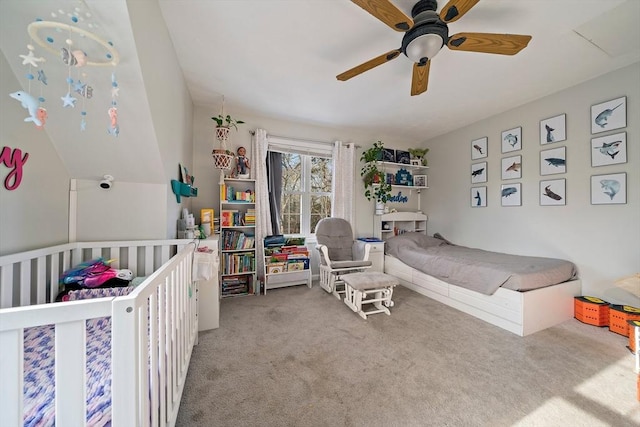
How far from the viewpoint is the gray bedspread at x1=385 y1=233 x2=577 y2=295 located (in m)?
2.08

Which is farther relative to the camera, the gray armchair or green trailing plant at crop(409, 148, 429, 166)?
green trailing plant at crop(409, 148, 429, 166)

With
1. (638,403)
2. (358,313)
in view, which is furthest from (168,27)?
(638,403)

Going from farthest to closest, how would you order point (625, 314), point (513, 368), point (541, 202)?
point (541, 202), point (625, 314), point (513, 368)

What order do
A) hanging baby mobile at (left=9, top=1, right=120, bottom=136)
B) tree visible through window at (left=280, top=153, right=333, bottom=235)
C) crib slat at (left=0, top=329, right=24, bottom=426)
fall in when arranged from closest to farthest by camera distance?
crib slat at (left=0, top=329, right=24, bottom=426) < hanging baby mobile at (left=9, top=1, right=120, bottom=136) < tree visible through window at (left=280, top=153, right=333, bottom=235)

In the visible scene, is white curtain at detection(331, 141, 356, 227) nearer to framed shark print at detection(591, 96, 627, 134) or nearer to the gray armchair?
the gray armchair

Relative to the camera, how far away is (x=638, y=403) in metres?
1.28

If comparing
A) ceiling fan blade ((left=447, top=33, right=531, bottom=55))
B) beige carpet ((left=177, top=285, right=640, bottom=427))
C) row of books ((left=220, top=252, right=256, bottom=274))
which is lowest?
beige carpet ((left=177, top=285, right=640, bottom=427))

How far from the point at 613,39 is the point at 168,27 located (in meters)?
3.46

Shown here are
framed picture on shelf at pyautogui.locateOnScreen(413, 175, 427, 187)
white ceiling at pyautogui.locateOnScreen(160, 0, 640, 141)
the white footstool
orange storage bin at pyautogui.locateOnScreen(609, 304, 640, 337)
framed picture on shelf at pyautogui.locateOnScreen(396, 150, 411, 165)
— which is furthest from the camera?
framed picture on shelf at pyautogui.locateOnScreen(413, 175, 427, 187)

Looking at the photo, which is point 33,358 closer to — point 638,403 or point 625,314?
point 638,403

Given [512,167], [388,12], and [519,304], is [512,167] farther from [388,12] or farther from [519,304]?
[388,12]

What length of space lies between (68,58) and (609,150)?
4.13 m

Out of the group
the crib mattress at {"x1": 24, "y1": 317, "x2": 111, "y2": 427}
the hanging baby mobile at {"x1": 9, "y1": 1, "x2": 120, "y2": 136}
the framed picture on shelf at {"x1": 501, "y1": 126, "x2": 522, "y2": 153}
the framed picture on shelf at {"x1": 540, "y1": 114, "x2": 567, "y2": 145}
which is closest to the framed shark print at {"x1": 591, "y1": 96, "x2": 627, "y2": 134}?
the framed picture on shelf at {"x1": 540, "y1": 114, "x2": 567, "y2": 145}

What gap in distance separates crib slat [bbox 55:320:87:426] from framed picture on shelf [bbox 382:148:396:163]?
3.90 m
